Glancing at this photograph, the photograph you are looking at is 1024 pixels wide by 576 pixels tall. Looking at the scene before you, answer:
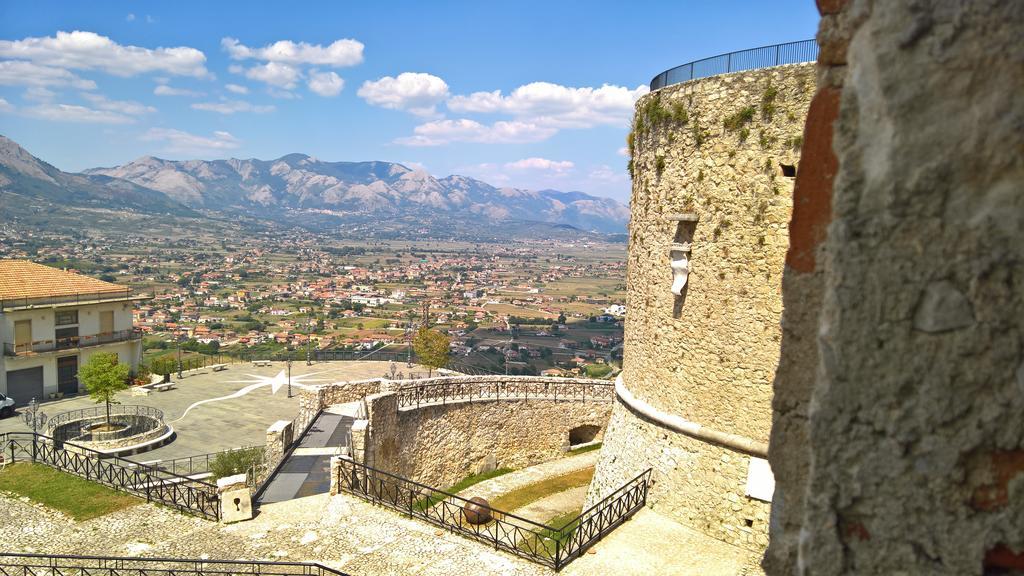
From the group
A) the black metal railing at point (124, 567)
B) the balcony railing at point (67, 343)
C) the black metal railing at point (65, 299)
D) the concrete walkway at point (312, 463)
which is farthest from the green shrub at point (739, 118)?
the black metal railing at point (65, 299)

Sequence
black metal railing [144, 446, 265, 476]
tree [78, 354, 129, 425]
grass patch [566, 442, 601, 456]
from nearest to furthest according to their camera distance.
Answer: black metal railing [144, 446, 265, 476] < grass patch [566, 442, 601, 456] < tree [78, 354, 129, 425]

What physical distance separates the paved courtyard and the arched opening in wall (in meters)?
12.5

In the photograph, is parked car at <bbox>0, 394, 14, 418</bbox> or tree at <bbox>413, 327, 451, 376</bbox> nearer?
parked car at <bbox>0, 394, 14, 418</bbox>

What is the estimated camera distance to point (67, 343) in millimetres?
32281

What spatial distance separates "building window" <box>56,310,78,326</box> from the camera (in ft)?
106

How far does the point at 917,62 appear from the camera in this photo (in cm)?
197

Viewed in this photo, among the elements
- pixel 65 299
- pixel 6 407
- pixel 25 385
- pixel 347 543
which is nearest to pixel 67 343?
pixel 65 299

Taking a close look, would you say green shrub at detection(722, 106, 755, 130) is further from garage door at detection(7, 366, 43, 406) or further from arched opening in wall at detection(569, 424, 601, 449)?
garage door at detection(7, 366, 43, 406)

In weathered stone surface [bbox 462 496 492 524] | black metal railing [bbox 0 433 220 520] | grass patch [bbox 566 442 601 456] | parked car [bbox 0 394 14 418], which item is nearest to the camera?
black metal railing [bbox 0 433 220 520]

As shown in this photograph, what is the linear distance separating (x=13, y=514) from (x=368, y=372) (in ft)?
81.9

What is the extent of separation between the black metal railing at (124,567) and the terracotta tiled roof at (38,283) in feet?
85.1

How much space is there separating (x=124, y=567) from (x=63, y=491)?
15.9ft

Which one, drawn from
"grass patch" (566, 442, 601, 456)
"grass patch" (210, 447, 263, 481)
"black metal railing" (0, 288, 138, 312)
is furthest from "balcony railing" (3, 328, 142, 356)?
"grass patch" (566, 442, 601, 456)

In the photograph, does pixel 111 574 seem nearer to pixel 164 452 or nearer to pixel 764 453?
pixel 764 453
